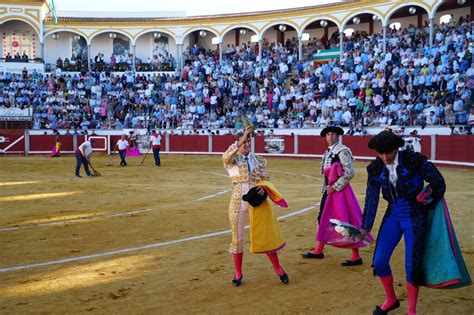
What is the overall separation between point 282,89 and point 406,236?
78.0ft

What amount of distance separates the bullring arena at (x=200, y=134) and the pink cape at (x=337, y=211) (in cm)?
28

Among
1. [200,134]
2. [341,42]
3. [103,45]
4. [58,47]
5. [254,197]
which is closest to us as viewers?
[254,197]

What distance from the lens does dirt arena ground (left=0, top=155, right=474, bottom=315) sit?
4449mm

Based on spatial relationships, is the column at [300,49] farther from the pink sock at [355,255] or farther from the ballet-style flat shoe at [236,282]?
the ballet-style flat shoe at [236,282]

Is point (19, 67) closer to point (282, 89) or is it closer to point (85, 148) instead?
point (282, 89)

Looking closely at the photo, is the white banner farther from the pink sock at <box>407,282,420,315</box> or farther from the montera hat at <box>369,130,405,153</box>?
the pink sock at <box>407,282,420,315</box>

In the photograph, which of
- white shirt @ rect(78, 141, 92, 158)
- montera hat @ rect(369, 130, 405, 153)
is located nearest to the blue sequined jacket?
montera hat @ rect(369, 130, 405, 153)

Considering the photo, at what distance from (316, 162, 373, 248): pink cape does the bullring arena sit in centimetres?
28

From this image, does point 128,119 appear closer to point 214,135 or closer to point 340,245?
point 214,135

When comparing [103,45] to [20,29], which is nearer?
[20,29]

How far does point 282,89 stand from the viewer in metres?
27.4

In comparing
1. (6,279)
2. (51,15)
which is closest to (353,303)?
(6,279)

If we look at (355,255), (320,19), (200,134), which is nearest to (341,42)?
(320,19)

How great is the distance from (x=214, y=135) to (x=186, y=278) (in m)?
21.7
